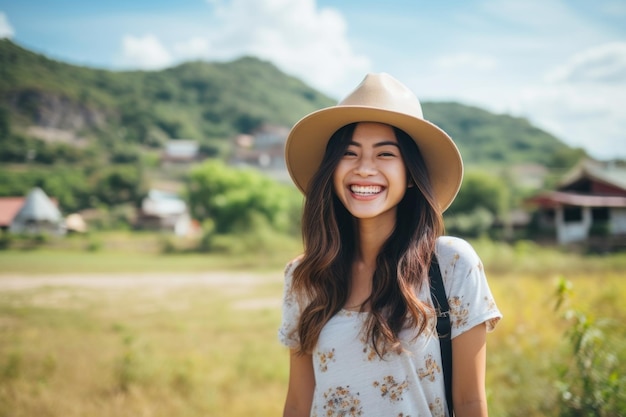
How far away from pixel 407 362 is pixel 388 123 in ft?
2.66

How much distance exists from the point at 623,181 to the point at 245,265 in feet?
58.1

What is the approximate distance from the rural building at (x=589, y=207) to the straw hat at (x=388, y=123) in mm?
19802

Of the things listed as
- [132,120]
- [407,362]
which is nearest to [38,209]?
[407,362]

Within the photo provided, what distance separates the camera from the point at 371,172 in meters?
1.53

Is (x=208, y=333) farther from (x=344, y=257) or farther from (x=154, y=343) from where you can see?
(x=344, y=257)

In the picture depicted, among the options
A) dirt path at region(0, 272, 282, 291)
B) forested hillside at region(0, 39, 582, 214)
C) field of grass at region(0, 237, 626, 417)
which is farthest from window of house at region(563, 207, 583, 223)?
forested hillside at region(0, 39, 582, 214)

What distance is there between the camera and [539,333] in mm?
5168

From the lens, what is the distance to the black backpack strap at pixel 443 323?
138 cm

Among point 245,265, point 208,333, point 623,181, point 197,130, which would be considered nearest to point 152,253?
point 245,265

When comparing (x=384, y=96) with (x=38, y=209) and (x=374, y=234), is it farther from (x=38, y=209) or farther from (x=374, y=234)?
(x=38, y=209)

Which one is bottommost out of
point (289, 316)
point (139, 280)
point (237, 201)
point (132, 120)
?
point (139, 280)

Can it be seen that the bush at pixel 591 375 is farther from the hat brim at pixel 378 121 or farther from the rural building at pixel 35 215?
the rural building at pixel 35 215

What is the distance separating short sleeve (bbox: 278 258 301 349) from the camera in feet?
5.33

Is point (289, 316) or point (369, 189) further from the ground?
point (369, 189)
